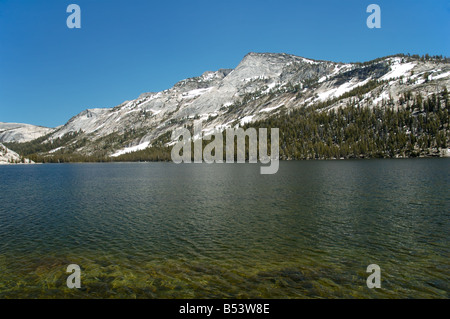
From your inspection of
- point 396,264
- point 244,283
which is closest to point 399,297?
point 396,264

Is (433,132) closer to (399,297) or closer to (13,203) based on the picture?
(399,297)

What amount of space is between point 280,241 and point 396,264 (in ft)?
34.8

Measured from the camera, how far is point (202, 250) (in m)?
26.9

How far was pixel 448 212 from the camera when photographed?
3772cm
